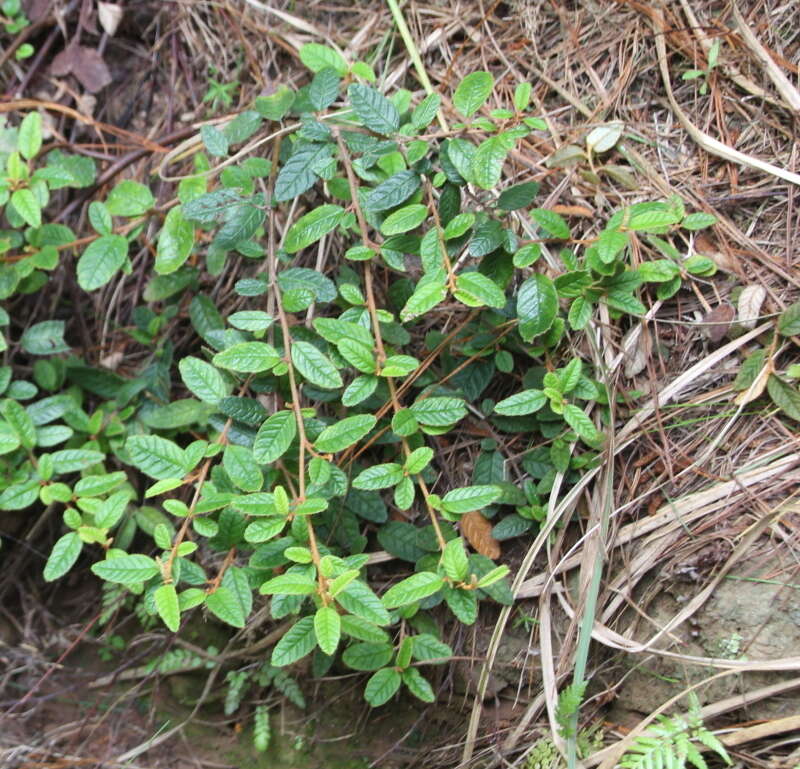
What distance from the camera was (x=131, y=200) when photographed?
2141 millimetres

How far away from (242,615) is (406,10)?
72.2 inches

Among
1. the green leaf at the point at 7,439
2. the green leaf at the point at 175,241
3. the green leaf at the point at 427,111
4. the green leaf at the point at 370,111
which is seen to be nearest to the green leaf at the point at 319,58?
the green leaf at the point at 370,111

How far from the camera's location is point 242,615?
167 cm

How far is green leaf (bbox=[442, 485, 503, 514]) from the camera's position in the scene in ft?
5.64

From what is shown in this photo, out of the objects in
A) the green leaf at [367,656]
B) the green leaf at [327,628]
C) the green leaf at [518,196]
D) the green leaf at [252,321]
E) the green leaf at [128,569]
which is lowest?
the green leaf at [367,656]

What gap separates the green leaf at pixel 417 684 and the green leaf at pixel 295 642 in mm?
351

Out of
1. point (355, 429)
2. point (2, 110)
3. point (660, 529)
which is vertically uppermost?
point (2, 110)

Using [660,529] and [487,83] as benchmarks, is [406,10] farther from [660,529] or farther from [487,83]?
[660,529]

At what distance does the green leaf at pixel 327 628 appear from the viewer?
1482 mm

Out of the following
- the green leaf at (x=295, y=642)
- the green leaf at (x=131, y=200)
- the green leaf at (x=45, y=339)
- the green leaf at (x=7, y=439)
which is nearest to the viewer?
the green leaf at (x=295, y=642)

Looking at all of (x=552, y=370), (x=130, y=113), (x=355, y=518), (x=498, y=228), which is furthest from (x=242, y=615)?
(x=130, y=113)

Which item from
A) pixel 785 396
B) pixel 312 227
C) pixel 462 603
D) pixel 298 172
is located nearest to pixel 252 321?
pixel 312 227

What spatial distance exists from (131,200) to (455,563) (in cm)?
138

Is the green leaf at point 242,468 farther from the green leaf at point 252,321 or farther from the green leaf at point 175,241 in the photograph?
the green leaf at point 175,241
